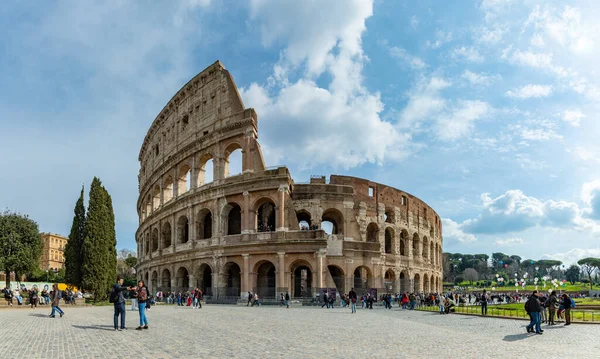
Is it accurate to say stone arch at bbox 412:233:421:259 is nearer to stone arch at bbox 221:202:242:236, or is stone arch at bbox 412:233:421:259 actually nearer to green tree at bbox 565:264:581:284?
stone arch at bbox 221:202:242:236

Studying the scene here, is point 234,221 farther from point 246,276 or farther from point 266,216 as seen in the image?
point 246,276

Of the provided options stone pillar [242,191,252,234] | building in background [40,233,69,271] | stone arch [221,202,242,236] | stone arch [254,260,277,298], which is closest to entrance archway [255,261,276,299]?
stone arch [254,260,277,298]

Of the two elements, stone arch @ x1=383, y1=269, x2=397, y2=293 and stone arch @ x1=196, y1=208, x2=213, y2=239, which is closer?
stone arch @ x1=196, y1=208, x2=213, y2=239

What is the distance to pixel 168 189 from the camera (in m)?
45.3

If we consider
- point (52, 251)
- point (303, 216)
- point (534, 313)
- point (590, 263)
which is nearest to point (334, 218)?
point (303, 216)

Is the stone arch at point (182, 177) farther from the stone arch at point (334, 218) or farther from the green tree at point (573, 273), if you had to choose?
the green tree at point (573, 273)

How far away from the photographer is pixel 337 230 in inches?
1588

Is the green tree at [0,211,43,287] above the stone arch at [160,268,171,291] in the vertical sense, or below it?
above

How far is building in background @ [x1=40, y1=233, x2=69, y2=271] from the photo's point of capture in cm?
10919

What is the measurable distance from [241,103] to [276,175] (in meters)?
7.64

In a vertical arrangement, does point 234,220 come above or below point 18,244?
above

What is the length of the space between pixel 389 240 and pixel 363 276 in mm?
7865

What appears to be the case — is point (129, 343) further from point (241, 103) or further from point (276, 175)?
point (241, 103)

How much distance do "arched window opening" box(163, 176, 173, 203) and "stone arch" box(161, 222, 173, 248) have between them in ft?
8.01
